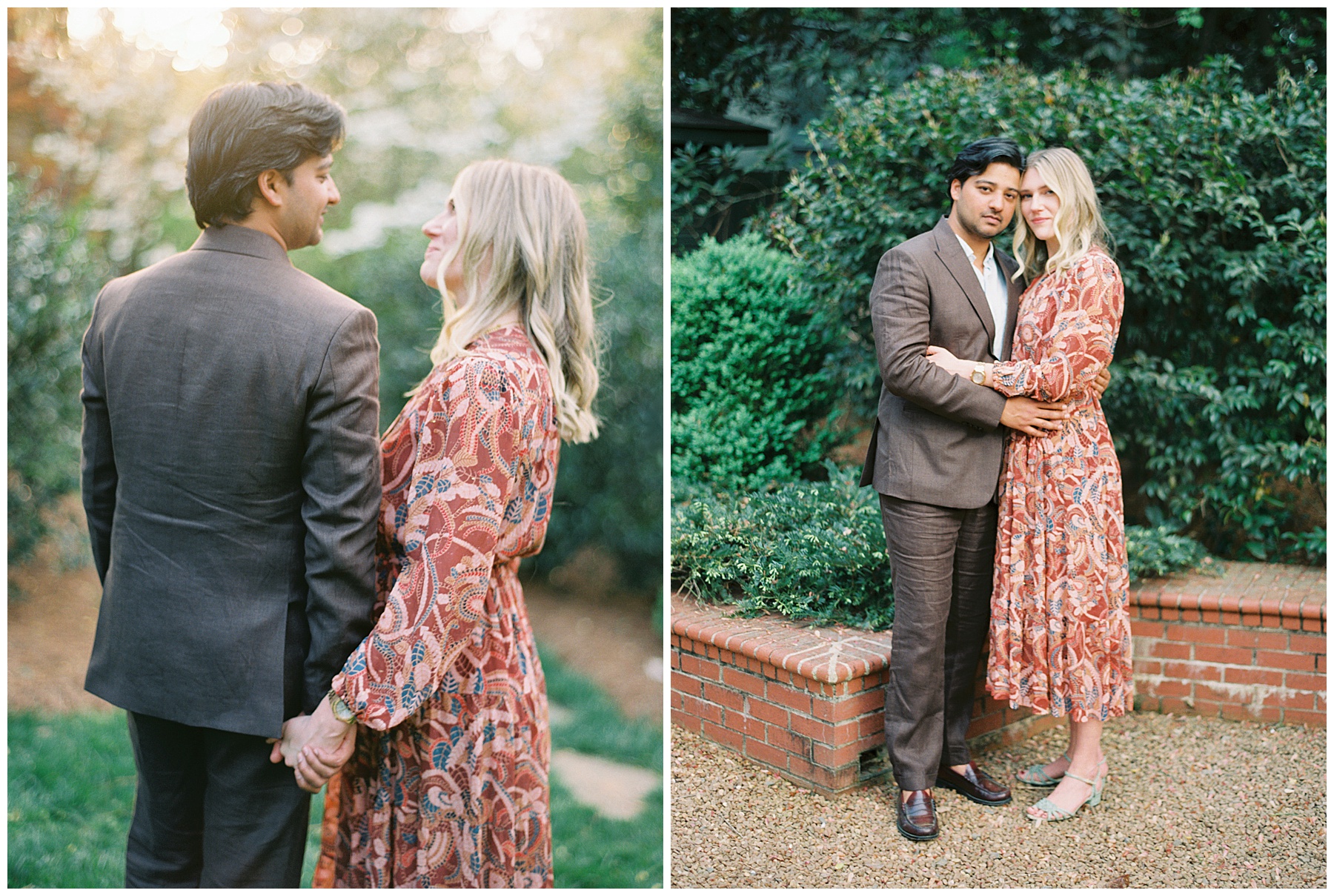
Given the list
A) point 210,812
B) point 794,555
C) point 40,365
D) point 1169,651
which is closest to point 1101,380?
point 794,555

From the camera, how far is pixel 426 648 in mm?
1640

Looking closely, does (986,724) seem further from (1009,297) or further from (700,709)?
(1009,297)

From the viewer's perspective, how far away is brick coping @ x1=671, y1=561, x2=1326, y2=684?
296 cm

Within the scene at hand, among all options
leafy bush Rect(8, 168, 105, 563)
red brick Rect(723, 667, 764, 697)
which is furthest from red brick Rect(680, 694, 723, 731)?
leafy bush Rect(8, 168, 105, 563)

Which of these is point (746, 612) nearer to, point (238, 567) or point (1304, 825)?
point (1304, 825)

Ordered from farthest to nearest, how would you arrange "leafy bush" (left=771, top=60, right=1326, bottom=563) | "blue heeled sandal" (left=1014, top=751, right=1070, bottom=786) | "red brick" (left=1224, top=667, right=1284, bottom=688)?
1. "leafy bush" (left=771, top=60, right=1326, bottom=563)
2. "red brick" (left=1224, top=667, right=1284, bottom=688)
3. "blue heeled sandal" (left=1014, top=751, right=1070, bottom=786)

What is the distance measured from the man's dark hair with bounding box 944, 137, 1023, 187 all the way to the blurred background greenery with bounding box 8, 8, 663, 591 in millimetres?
2301

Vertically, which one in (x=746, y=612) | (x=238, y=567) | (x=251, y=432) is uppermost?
(x=251, y=432)

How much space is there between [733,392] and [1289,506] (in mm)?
2670

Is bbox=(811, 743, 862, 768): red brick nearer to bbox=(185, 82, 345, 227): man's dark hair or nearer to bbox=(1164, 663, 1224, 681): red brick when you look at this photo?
bbox=(1164, 663, 1224, 681): red brick

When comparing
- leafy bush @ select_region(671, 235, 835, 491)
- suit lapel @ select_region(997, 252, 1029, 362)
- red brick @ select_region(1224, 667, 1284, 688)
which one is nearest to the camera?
suit lapel @ select_region(997, 252, 1029, 362)

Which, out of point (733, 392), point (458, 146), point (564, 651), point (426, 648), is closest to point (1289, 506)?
point (733, 392)

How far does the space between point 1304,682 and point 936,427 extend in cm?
203

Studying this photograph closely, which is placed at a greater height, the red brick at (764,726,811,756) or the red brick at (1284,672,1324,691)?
the red brick at (1284,672,1324,691)
